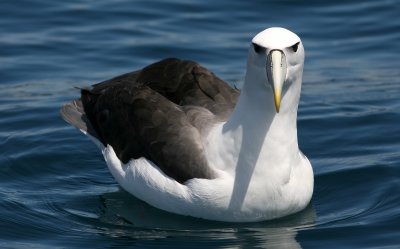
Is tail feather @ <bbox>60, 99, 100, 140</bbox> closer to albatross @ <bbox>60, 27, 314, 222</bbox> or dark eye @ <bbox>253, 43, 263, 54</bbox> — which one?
albatross @ <bbox>60, 27, 314, 222</bbox>

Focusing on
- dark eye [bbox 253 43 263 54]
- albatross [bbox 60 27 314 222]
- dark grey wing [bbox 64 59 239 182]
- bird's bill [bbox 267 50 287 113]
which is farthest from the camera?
dark grey wing [bbox 64 59 239 182]

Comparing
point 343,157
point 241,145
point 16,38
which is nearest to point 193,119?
point 241,145

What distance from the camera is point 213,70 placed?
1511 centimetres

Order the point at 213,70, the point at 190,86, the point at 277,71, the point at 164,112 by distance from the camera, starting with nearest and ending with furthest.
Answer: the point at 277,71 → the point at 164,112 → the point at 190,86 → the point at 213,70

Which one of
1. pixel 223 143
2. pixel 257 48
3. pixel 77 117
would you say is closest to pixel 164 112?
pixel 223 143

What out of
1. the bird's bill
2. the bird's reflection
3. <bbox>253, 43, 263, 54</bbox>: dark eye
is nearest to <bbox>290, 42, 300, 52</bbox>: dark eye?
the bird's bill

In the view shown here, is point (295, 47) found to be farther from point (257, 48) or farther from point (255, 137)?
point (255, 137)

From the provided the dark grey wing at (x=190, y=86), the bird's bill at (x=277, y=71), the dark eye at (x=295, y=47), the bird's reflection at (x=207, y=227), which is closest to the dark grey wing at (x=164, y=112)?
the dark grey wing at (x=190, y=86)

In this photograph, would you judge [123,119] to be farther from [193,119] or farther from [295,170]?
[295,170]

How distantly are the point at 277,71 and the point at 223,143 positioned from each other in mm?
1152

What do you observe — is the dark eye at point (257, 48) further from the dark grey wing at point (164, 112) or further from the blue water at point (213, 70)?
the blue water at point (213, 70)

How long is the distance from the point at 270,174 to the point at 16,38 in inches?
289

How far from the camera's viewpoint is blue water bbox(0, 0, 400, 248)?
1005cm

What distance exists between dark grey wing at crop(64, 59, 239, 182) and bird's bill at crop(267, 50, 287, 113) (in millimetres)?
1195
